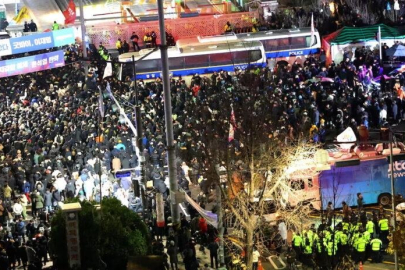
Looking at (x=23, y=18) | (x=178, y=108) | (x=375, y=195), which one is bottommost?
(x=375, y=195)

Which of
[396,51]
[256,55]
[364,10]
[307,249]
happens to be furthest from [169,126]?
[364,10]

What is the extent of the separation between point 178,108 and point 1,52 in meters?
11.1

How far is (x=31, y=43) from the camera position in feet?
147

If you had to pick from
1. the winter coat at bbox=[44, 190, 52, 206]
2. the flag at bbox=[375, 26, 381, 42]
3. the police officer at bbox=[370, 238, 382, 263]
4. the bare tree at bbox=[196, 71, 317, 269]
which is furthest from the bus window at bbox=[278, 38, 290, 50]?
the police officer at bbox=[370, 238, 382, 263]

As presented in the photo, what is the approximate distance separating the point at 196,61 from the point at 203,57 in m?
0.51

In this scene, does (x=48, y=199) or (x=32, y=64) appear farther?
(x=32, y=64)

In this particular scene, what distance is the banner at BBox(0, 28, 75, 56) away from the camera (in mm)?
44781

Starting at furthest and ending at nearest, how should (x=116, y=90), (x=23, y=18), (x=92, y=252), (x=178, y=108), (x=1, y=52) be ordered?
(x=23, y=18) < (x=1, y=52) < (x=116, y=90) < (x=178, y=108) < (x=92, y=252)

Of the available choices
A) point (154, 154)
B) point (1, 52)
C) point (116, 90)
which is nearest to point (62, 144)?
point (154, 154)

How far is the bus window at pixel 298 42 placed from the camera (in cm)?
5069

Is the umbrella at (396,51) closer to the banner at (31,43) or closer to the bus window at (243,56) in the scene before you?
the bus window at (243,56)

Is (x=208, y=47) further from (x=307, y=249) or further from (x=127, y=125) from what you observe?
(x=307, y=249)

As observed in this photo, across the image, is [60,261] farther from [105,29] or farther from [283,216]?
[105,29]

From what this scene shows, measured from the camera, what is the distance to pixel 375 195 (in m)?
33.1
